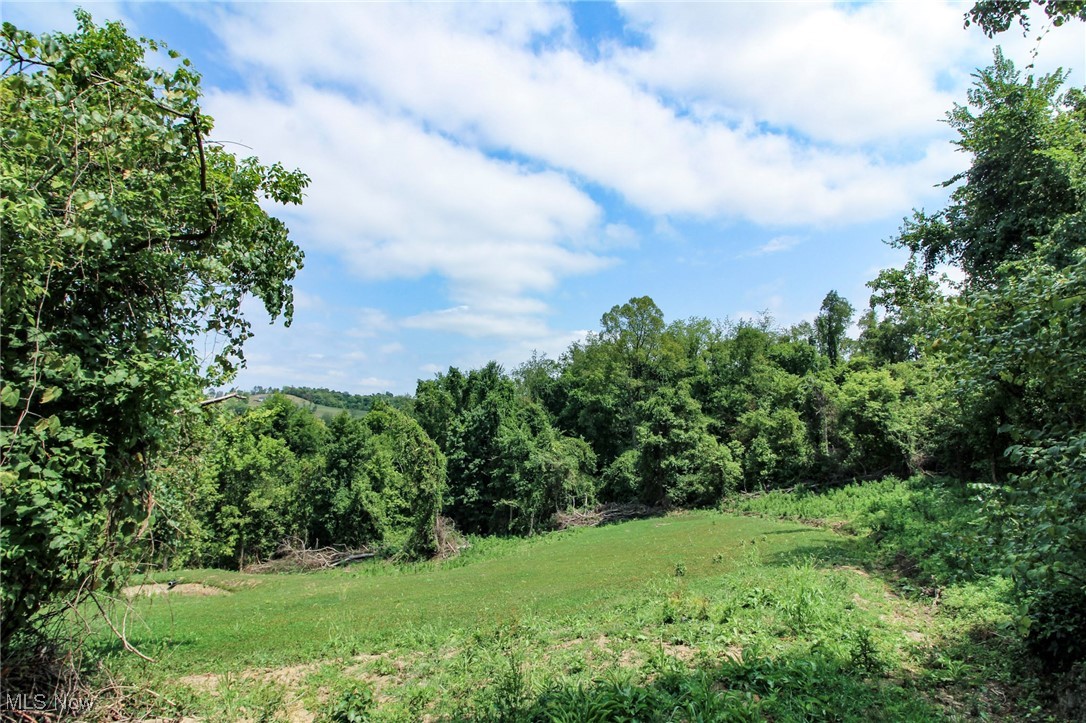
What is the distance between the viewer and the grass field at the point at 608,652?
5.82m

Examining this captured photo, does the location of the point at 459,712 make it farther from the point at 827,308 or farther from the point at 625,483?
the point at 827,308

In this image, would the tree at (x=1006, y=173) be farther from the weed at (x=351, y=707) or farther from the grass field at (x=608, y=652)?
the weed at (x=351, y=707)

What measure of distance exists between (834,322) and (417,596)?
205 feet

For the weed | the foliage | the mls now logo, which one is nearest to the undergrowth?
the weed

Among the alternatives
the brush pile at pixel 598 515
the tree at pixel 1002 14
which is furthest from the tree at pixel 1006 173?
the brush pile at pixel 598 515

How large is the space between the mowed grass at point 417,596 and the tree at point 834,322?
44229 millimetres

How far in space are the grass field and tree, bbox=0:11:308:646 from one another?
1328mm

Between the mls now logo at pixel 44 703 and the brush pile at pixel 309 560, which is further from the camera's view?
the brush pile at pixel 309 560

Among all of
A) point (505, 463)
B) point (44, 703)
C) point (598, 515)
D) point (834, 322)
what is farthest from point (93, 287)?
point (834, 322)

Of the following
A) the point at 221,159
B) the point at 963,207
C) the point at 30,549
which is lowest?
the point at 30,549

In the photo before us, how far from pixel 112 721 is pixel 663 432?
33.4m

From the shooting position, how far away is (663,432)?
119ft

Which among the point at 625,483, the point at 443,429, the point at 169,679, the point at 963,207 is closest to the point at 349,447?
the point at 443,429

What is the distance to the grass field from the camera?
582cm
